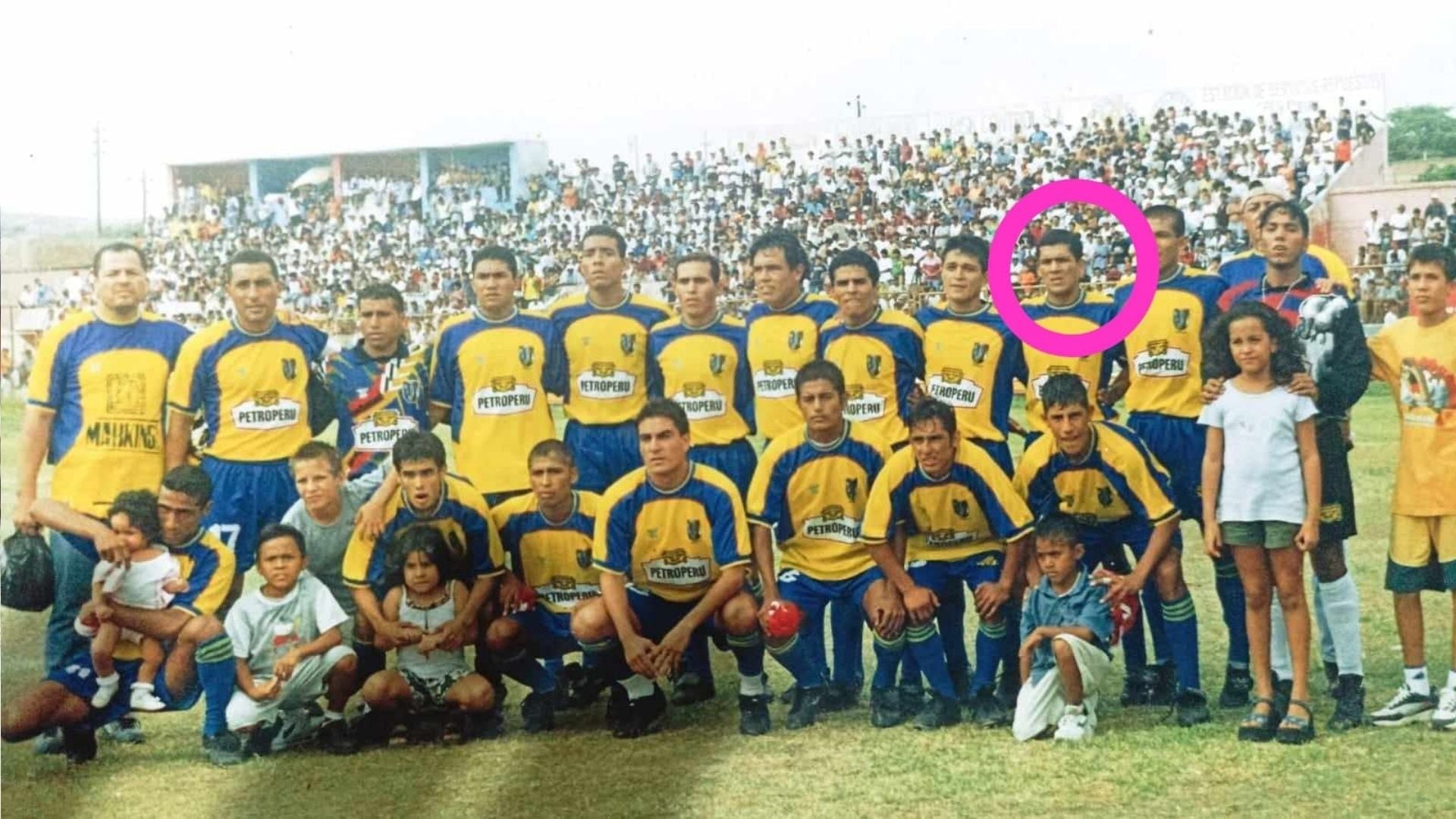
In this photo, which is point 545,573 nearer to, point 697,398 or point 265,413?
point 697,398

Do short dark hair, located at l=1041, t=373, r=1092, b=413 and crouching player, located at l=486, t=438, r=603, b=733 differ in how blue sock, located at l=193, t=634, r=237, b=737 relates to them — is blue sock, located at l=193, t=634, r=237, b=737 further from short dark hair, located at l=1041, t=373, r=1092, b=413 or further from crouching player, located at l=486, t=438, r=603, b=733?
short dark hair, located at l=1041, t=373, r=1092, b=413

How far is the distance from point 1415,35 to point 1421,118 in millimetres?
208

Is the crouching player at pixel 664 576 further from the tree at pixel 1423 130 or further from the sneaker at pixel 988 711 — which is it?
the tree at pixel 1423 130

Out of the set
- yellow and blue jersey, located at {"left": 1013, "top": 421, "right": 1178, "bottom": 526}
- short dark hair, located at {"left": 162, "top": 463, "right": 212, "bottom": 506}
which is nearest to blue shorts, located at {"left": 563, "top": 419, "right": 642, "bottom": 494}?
short dark hair, located at {"left": 162, "top": 463, "right": 212, "bottom": 506}

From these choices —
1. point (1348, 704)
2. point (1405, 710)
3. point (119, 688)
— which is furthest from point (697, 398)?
point (1405, 710)

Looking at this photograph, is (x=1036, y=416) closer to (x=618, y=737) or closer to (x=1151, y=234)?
(x=1151, y=234)

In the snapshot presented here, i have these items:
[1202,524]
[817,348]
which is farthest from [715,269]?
[1202,524]

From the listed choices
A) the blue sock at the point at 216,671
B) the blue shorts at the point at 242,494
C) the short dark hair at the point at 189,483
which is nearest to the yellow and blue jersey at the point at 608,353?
the blue shorts at the point at 242,494

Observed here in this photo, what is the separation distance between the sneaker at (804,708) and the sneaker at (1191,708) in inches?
35.5

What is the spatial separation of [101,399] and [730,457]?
5.69 feet

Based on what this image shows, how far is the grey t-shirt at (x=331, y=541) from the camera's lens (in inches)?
149

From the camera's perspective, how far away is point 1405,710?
131 inches

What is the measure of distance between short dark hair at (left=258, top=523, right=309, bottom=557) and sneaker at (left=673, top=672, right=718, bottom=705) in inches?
42.2

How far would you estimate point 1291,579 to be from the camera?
3.28 meters
